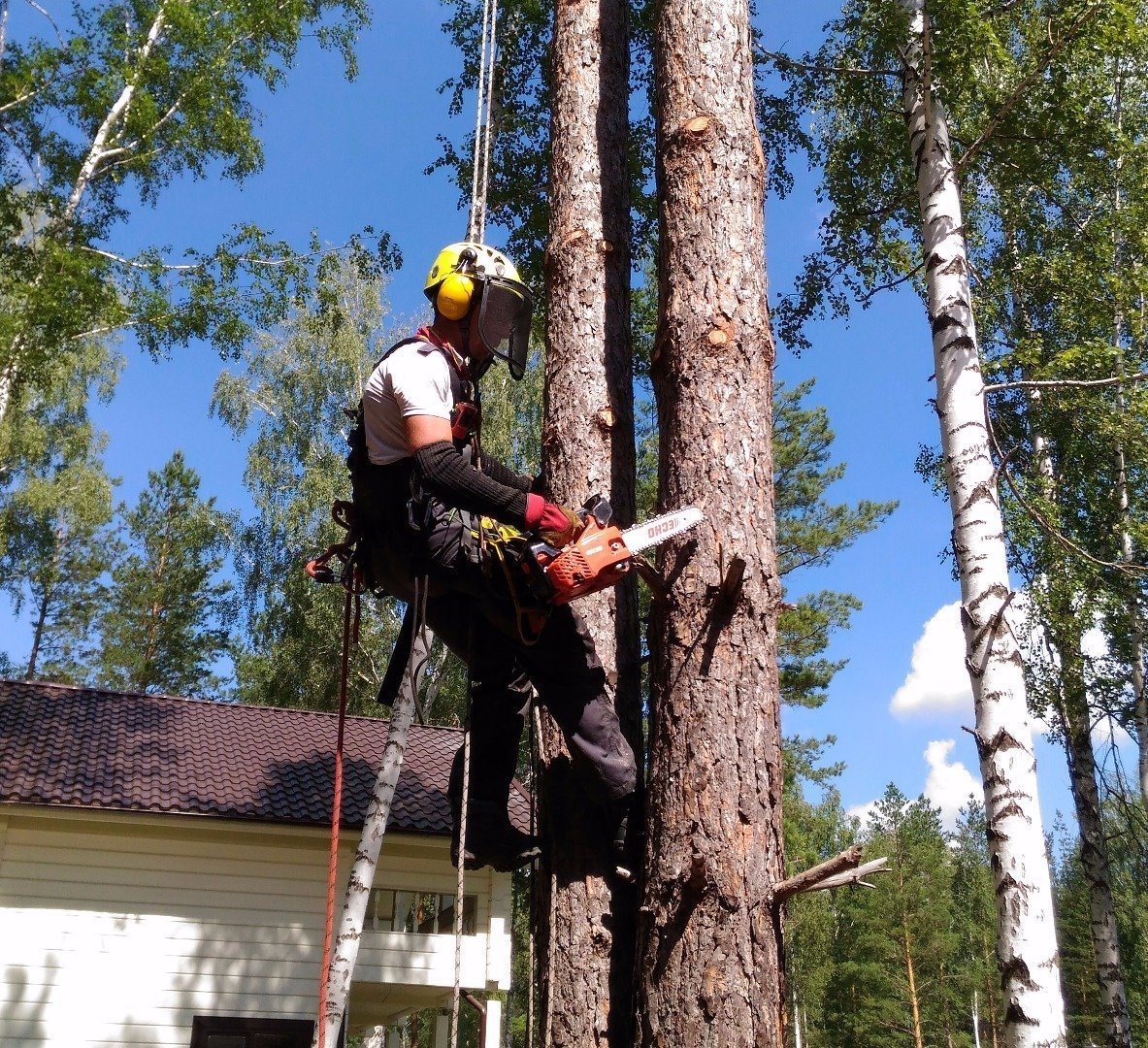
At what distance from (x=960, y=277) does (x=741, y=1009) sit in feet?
17.9

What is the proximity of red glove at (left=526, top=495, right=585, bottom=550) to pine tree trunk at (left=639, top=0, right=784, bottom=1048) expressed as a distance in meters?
0.32

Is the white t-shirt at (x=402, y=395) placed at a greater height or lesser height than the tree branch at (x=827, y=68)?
lesser

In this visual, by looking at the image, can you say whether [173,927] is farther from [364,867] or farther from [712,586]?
[712,586]

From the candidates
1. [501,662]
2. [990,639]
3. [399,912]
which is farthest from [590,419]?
[399,912]

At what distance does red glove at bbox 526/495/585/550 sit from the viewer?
3240 mm

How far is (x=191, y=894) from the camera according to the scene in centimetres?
1022

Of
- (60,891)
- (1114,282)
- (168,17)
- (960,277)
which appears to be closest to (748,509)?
(960,277)

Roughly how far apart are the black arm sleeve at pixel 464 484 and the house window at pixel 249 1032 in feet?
28.4

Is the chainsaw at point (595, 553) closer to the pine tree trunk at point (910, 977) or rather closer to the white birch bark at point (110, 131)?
the white birch bark at point (110, 131)

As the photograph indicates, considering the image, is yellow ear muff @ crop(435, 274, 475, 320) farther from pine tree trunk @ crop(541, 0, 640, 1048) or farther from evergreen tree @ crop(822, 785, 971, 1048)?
evergreen tree @ crop(822, 785, 971, 1048)

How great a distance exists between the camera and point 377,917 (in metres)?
11.1

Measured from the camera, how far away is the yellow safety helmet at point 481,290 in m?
3.73

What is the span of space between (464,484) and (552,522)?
0.31 m

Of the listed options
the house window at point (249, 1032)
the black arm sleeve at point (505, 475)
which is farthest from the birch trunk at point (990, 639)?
the house window at point (249, 1032)
